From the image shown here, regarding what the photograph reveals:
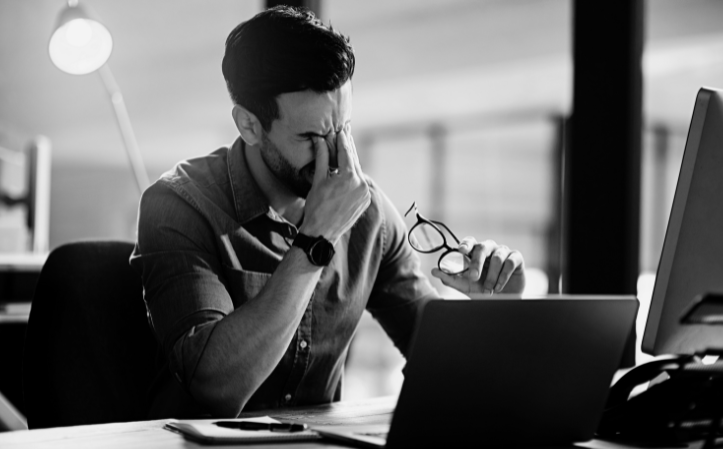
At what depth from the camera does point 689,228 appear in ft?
2.83

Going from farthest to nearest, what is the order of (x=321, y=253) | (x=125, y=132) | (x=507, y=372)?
(x=125, y=132)
(x=321, y=253)
(x=507, y=372)

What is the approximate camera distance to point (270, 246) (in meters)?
1.40

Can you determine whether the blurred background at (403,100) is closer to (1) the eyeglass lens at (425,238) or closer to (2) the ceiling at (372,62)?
(2) the ceiling at (372,62)

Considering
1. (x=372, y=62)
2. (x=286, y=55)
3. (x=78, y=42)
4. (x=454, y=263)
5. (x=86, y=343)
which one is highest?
(x=372, y=62)

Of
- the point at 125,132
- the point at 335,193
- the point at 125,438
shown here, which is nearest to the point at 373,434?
the point at 125,438

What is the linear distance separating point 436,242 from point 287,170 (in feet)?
1.05

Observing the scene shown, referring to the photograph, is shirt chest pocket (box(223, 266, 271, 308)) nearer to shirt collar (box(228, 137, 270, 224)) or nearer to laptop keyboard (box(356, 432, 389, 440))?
shirt collar (box(228, 137, 270, 224))

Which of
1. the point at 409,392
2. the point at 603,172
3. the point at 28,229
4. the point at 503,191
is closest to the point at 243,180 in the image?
the point at 409,392

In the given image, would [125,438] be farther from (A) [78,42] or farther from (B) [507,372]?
(A) [78,42]

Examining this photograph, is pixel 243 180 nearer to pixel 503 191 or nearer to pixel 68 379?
pixel 68 379

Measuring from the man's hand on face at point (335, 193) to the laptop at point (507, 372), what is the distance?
1.71ft

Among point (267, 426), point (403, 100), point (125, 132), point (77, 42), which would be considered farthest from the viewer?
point (403, 100)

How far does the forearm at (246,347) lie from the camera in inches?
44.2

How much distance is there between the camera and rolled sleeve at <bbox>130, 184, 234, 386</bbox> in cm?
116
